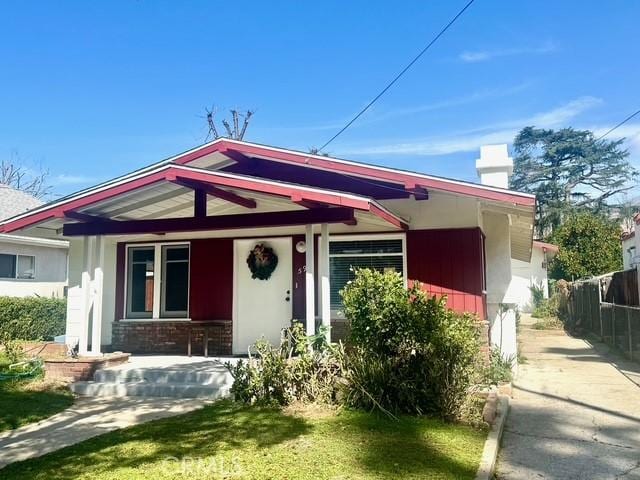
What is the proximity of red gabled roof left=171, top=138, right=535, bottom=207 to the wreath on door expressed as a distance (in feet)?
6.33

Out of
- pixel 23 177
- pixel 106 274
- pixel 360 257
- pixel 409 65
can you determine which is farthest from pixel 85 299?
pixel 23 177

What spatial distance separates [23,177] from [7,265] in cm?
2521

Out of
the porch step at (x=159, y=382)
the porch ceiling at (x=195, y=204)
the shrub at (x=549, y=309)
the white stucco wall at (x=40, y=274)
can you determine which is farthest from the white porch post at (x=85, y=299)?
the shrub at (x=549, y=309)

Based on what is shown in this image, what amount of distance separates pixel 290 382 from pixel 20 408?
366cm

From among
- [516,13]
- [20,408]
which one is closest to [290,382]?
[20,408]

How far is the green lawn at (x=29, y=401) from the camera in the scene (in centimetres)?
668

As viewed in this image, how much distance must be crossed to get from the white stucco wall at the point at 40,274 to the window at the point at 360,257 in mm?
12311

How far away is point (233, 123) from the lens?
34.8m

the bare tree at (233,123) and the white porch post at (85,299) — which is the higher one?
the bare tree at (233,123)

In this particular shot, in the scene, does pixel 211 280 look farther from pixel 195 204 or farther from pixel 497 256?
pixel 497 256

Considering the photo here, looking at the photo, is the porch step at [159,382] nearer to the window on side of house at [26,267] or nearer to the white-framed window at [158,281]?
the white-framed window at [158,281]

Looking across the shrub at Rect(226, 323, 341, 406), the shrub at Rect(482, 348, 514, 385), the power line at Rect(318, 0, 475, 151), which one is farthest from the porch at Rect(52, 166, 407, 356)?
the power line at Rect(318, 0, 475, 151)

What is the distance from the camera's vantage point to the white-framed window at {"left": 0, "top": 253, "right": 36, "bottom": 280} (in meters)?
17.5

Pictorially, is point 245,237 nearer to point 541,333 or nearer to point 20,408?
point 20,408
